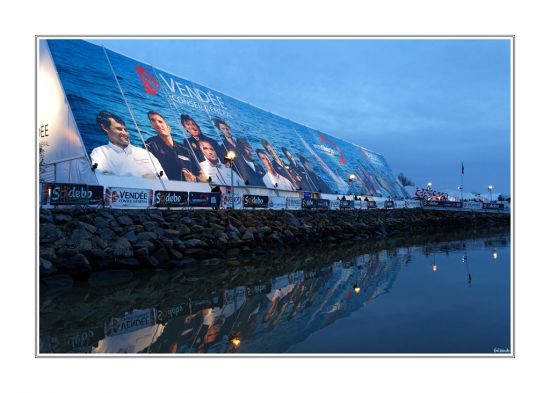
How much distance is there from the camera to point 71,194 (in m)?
14.0

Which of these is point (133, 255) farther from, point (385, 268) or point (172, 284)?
point (385, 268)

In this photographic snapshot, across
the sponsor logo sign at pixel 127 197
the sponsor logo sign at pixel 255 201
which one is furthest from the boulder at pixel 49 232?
the sponsor logo sign at pixel 255 201

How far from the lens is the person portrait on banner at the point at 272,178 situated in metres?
31.0

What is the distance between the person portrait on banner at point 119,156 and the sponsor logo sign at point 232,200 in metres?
4.18

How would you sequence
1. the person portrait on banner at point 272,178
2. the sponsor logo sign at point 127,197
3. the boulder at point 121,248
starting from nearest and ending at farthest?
the boulder at point 121,248 → the sponsor logo sign at point 127,197 → the person portrait on banner at point 272,178

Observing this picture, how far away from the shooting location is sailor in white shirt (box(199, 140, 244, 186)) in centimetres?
2608

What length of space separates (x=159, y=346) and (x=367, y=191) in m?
41.0

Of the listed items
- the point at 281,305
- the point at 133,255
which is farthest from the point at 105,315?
the point at 133,255

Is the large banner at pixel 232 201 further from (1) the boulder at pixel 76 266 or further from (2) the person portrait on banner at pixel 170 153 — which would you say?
(1) the boulder at pixel 76 266

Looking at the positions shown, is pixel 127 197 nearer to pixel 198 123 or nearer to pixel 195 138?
pixel 195 138

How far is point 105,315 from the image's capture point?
8.08 m

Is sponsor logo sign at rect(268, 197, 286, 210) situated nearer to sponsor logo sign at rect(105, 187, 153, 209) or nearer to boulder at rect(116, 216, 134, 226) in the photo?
sponsor logo sign at rect(105, 187, 153, 209)

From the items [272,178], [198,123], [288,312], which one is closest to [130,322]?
[288,312]

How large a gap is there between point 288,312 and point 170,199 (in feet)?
37.4
